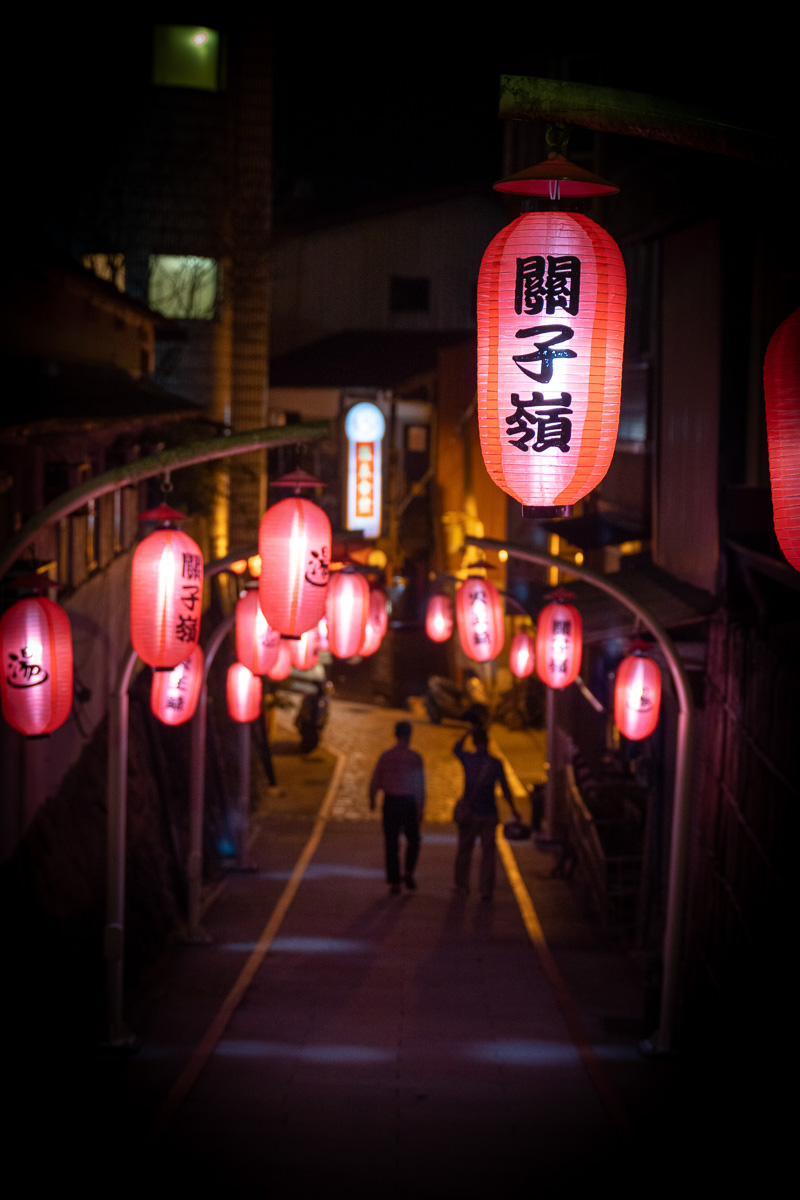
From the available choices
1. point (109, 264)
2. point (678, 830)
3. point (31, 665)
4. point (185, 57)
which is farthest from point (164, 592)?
point (185, 57)

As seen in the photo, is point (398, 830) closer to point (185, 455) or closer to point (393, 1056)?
point (393, 1056)

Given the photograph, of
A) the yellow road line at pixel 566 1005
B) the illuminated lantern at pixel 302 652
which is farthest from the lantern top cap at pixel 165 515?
the illuminated lantern at pixel 302 652

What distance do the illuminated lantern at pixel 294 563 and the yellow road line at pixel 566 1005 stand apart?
5.03 m

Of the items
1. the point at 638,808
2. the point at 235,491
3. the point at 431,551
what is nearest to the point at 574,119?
the point at 638,808

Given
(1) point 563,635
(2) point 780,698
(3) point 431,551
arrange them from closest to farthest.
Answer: (2) point 780,698
(1) point 563,635
(3) point 431,551

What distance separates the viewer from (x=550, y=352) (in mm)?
6320

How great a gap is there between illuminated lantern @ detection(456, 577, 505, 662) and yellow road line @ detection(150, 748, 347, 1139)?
480cm

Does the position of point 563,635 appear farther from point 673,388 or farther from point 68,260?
point 68,260

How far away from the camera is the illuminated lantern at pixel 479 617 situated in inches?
733

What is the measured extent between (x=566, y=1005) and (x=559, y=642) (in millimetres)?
5124

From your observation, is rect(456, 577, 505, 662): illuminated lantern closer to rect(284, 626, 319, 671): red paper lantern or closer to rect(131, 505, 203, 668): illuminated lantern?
rect(284, 626, 319, 671): red paper lantern

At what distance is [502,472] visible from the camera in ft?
21.2

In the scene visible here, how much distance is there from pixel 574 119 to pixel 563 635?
1219 centimetres

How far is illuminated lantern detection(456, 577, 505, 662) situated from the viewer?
18.6 meters
